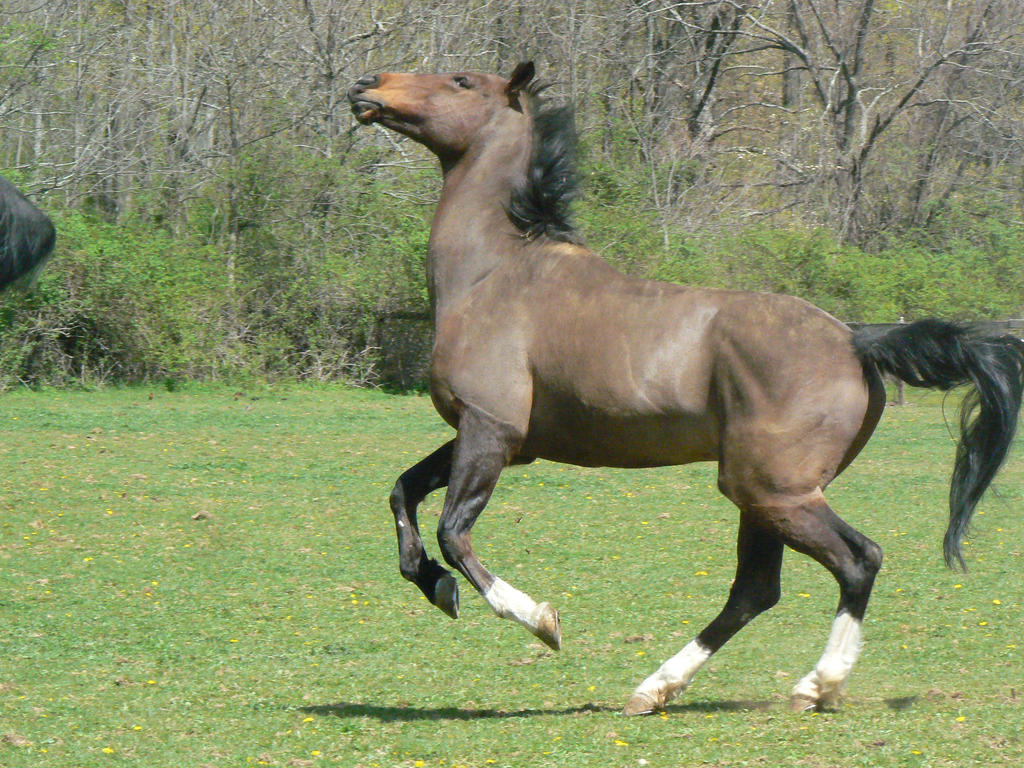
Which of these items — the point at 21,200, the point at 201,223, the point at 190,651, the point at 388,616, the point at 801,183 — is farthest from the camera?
the point at 801,183

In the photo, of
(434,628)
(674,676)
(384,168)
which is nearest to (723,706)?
(674,676)

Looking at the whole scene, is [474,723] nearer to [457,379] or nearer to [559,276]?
[457,379]

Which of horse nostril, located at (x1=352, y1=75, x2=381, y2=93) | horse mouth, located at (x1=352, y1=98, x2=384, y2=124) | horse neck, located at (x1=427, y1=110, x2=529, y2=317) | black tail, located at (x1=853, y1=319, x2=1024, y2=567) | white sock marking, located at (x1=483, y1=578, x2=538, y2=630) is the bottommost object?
white sock marking, located at (x1=483, y1=578, x2=538, y2=630)

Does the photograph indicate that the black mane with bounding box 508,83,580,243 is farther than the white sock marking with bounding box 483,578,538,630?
Yes

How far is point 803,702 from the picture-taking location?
5.26 m

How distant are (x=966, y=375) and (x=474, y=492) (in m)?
2.17

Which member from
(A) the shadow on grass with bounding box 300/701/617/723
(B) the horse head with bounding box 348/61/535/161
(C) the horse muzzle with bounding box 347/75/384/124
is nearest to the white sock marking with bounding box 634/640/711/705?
(A) the shadow on grass with bounding box 300/701/617/723

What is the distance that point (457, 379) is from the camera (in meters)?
5.40

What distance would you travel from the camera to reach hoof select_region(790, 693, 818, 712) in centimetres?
525

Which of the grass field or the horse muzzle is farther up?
the horse muzzle

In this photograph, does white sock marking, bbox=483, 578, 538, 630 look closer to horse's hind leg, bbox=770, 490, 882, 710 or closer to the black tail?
horse's hind leg, bbox=770, 490, 882, 710

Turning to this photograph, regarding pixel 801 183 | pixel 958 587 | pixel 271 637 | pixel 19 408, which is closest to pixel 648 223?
pixel 801 183

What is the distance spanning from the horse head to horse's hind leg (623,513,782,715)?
223 centimetres

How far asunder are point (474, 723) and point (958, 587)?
4.48m
